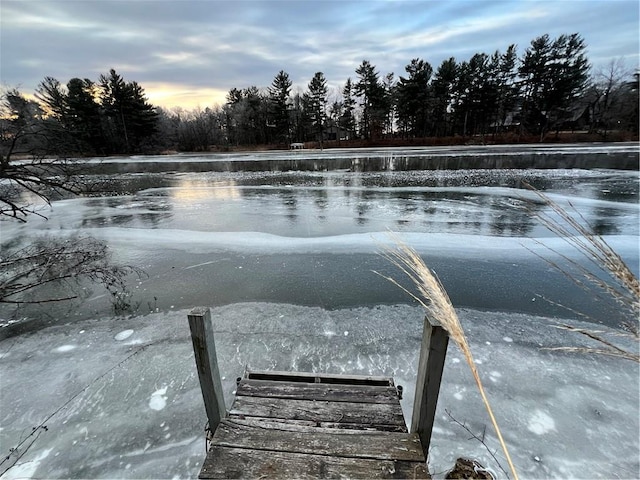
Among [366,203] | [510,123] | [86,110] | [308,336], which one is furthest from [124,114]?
[510,123]

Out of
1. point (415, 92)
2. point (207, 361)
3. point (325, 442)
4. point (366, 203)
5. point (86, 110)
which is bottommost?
point (366, 203)

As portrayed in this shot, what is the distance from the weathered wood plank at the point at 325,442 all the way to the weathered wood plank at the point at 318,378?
2.17 ft

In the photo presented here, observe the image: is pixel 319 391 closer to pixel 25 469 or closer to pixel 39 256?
pixel 25 469

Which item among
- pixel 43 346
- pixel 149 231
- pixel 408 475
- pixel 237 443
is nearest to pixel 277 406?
pixel 237 443

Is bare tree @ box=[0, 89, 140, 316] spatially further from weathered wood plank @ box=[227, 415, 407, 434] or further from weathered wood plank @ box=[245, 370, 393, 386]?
weathered wood plank @ box=[227, 415, 407, 434]

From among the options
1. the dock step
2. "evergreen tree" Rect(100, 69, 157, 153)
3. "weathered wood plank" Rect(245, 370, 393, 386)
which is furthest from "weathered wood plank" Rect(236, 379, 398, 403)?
"evergreen tree" Rect(100, 69, 157, 153)

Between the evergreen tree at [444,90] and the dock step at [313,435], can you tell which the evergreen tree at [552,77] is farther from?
the dock step at [313,435]

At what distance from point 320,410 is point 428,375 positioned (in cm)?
94

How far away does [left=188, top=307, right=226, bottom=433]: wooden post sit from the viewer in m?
1.93

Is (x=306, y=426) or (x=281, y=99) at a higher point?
(x=281, y=99)

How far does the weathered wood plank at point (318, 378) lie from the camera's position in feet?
8.89

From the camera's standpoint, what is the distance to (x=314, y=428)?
2.09m

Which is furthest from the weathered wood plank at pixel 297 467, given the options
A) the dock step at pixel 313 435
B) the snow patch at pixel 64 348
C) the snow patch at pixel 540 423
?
the snow patch at pixel 64 348

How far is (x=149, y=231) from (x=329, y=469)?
7859 mm
